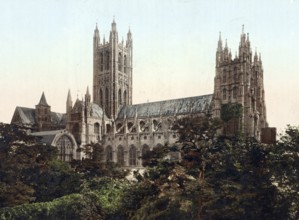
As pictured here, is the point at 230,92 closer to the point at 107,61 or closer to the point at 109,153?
the point at 109,153

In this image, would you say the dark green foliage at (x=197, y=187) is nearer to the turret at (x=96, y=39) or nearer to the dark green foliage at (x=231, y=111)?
the dark green foliage at (x=231, y=111)


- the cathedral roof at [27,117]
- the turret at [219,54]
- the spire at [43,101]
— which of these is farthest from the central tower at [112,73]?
the turret at [219,54]

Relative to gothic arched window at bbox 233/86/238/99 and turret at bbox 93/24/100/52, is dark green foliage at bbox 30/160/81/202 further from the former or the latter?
turret at bbox 93/24/100/52

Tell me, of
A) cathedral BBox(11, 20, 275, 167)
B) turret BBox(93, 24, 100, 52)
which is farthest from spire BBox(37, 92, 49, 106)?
turret BBox(93, 24, 100, 52)

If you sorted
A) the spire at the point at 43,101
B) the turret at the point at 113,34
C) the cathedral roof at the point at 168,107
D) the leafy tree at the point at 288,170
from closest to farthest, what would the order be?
1. the leafy tree at the point at 288,170
2. the cathedral roof at the point at 168,107
3. the spire at the point at 43,101
4. the turret at the point at 113,34

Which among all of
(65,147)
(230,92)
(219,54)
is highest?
(219,54)

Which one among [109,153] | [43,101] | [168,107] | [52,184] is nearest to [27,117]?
[43,101]
